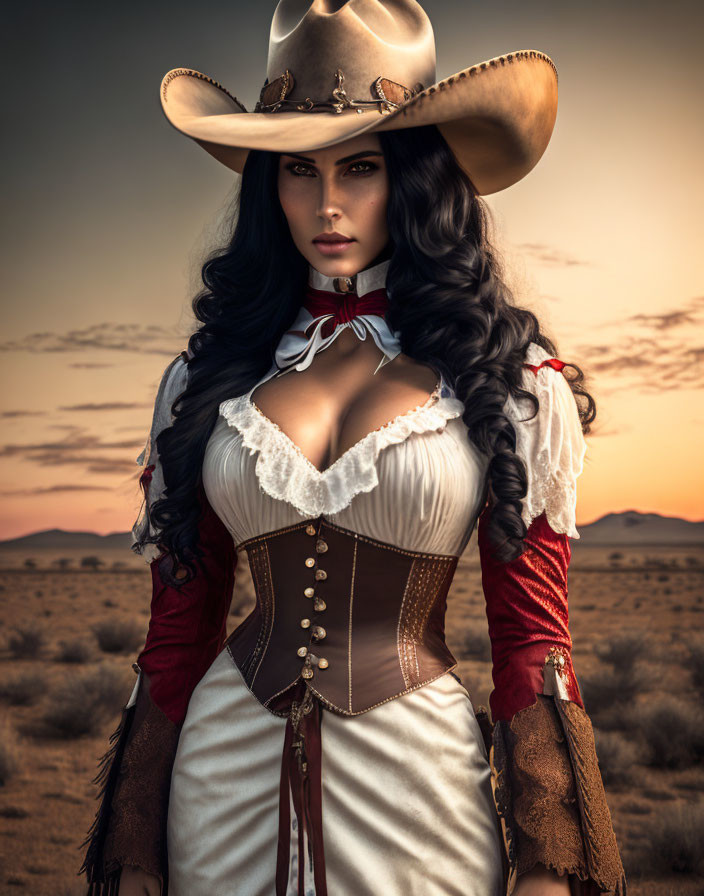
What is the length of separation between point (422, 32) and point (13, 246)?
559 cm

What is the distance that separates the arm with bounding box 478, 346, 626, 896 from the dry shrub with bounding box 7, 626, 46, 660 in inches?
322

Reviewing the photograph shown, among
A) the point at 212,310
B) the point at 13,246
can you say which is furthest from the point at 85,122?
the point at 212,310

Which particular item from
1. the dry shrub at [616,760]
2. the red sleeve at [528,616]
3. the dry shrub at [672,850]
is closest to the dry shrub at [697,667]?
the dry shrub at [616,760]

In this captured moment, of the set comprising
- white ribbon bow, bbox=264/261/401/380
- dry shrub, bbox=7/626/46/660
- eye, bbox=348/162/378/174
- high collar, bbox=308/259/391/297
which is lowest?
dry shrub, bbox=7/626/46/660

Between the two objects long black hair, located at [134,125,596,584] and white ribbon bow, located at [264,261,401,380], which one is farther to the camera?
white ribbon bow, located at [264,261,401,380]

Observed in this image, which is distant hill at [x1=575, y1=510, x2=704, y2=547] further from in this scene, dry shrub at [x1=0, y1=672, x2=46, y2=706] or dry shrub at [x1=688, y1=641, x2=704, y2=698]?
dry shrub at [x1=0, y1=672, x2=46, y2=706]

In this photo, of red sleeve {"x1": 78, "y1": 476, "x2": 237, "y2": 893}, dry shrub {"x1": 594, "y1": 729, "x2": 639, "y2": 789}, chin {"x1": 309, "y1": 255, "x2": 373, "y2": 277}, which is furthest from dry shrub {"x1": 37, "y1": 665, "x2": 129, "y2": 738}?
chin {"x1": 309, "y1": 255, "x2": 373, "y2": 277}

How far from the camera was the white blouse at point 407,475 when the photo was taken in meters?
1.44

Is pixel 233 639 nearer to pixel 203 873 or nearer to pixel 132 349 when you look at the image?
pixel 203 873

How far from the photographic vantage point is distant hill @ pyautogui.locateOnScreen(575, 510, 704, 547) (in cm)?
1035

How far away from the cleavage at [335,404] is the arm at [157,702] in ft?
0.82

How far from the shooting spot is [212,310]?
1804mm

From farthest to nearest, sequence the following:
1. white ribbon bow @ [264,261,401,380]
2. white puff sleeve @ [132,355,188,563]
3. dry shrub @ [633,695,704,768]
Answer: dry shrub @ [633,695,704,768]
white puff sleeve @ [132,355,188,563]
white ribbon bow @ [264,261,401,380]

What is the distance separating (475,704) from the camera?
4.53 meters
